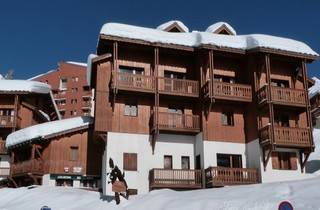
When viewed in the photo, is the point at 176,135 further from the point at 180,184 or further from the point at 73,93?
the point at 73,93

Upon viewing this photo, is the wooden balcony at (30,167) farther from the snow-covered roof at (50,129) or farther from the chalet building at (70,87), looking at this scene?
the chalet building at (70,87)

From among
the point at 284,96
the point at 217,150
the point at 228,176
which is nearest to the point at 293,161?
the point at 284,96

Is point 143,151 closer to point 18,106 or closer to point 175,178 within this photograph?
point 175,178

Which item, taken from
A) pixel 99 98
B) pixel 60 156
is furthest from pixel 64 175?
pixel 99 98

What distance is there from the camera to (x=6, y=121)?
141 feet

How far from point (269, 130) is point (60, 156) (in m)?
15.6

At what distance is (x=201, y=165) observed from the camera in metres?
30.2

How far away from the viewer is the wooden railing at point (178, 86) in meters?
30.7

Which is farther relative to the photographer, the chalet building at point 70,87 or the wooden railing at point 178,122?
the chalet building at point 70,87

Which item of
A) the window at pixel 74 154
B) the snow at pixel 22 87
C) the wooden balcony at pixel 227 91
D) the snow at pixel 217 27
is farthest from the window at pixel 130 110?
the snow at pixel 22 87

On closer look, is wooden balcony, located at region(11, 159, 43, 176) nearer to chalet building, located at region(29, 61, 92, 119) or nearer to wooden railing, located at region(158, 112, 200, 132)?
wooden railing, located at region(158, 112, 200, 132)

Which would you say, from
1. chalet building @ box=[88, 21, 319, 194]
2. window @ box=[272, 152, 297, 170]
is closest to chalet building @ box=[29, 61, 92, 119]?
chalet building @ box=[88, 21, 319, 194]

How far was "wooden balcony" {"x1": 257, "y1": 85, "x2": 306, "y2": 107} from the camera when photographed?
99.8ft

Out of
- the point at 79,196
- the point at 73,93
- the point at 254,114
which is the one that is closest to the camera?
the point at 79,196
